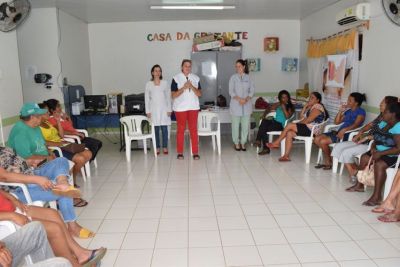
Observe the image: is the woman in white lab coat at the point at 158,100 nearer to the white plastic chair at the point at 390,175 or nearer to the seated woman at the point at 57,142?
the seated woman at the point at 57,142

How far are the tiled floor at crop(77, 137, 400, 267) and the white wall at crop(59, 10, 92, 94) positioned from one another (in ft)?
8.01

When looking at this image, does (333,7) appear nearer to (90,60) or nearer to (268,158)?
(268,158)

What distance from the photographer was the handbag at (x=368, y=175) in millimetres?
3652

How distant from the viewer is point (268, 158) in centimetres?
564

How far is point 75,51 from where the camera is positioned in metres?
6.94

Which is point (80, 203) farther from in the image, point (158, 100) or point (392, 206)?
point (392, 206)

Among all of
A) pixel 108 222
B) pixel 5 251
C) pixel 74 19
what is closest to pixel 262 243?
pixel 108 222

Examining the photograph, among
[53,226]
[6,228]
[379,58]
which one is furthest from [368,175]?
[6,228]

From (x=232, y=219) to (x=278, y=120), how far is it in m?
3.01

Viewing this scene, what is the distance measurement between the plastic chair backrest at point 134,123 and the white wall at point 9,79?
67.8 inches

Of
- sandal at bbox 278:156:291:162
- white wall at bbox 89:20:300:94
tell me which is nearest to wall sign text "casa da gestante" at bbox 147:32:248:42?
white wall at bbox 89:20:300:94

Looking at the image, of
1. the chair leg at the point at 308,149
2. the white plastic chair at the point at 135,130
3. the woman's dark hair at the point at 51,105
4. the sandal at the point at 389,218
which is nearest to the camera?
the sandal at the point at 389,218

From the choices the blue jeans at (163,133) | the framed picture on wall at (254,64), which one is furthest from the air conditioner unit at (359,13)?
the blue jeans at (163,133)

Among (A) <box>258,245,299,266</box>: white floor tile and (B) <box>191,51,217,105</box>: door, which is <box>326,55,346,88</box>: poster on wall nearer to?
(B) <box>191,51,217,105</box>: door
